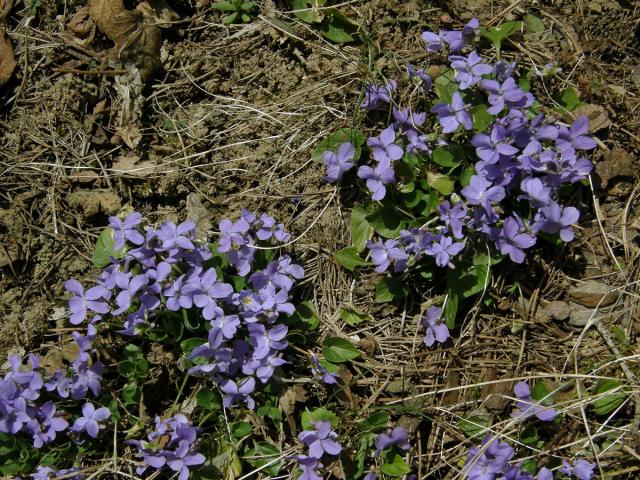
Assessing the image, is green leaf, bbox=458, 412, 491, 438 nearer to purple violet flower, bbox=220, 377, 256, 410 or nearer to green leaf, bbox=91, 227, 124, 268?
purple violet flower, bbox=220, 377, 256, 410

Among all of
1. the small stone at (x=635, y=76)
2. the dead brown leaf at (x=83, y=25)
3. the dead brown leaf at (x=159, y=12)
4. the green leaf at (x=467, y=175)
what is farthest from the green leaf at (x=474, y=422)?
the dead brown leaf at (x=83, y=25)

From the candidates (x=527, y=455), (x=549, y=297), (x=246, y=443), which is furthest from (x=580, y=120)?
(x=246, y=443)

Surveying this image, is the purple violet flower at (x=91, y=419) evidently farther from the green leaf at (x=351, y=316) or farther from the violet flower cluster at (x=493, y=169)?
the violet flower cluster at (x=493, y=169)

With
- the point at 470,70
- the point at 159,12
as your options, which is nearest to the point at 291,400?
the point at 470,70

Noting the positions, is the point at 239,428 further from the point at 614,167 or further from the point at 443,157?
the point at 614,167

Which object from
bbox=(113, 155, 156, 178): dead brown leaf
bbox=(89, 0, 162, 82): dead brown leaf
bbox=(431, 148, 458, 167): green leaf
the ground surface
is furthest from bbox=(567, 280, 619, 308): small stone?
bbox=(89, 0, 162, 82): dead brown leaf

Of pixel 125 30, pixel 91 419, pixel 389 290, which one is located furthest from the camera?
pixel 125 30
